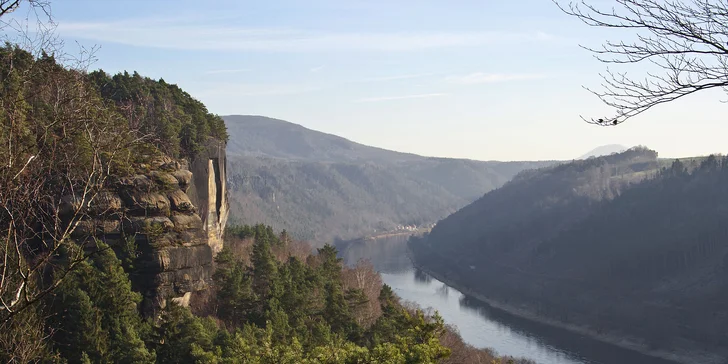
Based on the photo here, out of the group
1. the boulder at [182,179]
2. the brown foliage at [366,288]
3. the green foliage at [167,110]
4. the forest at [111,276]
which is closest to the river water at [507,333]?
the brown foliage at [366,288]

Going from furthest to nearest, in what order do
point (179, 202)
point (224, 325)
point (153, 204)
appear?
point (179, 202) < point (224, 325) < point (153, 204)

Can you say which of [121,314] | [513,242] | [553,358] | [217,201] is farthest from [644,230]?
[121,314]

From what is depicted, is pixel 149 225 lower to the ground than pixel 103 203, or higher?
lower

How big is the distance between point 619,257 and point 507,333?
4701 cm

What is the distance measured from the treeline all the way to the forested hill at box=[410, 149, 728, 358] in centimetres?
6647

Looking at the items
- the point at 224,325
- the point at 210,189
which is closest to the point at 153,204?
the point at 224,325

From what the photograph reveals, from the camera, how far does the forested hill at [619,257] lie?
322 ft

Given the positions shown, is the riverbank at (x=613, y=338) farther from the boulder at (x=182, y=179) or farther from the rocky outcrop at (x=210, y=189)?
the boulder at (x=182, y=179)

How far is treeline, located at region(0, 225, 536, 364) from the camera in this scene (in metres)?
15.6

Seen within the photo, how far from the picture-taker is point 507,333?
8969 cm

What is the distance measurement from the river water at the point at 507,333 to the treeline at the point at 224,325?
43.6m

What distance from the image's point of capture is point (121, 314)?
81.4ft

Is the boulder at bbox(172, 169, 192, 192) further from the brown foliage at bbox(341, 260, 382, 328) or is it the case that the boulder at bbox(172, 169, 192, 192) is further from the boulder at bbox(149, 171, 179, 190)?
the brown foliage at bbox(341, 260, 382, 328)

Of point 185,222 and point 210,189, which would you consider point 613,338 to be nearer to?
point 210,189
